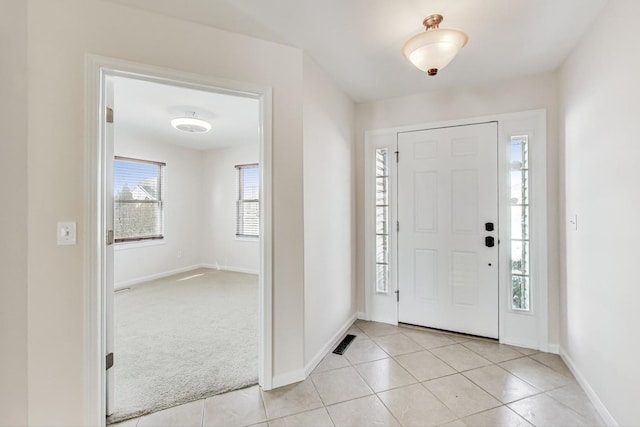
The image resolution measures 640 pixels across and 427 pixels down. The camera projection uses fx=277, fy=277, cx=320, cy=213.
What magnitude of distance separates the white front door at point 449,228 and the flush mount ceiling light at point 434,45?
4.24 ft

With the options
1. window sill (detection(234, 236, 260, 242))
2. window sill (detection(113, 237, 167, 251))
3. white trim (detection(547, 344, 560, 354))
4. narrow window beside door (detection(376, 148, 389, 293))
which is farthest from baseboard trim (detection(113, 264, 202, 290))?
white trim (detection(547, 344, 560, 354))

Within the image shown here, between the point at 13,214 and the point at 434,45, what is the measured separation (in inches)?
98.3

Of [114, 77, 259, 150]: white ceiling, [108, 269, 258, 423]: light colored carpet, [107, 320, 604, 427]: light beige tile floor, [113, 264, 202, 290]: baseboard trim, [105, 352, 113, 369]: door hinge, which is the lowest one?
[107, 320, 604, 427]: light beige tile floor

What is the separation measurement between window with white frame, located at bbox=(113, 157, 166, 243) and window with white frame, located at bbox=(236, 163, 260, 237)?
55.9 inches

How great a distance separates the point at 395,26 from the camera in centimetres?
190

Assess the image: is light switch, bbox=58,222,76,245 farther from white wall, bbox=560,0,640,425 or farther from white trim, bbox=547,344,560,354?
white trim, bbox=547,344,560,354

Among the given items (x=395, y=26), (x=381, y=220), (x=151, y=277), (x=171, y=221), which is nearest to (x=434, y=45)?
(x=395, y=26)

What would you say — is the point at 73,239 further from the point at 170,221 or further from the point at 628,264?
the point at 170,221

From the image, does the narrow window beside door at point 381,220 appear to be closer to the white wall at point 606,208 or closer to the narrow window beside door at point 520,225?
the narrow window beside door at point 520,225

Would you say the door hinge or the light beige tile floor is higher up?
the door hinge

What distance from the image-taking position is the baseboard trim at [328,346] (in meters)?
2.24

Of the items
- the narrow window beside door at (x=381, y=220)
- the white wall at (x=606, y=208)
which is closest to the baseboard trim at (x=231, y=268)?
the narrow window beside door at (x=381, y=220)

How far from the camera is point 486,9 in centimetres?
173

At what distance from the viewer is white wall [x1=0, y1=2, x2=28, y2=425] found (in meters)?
1.41
